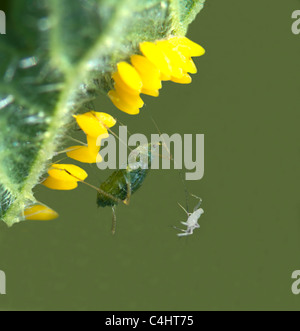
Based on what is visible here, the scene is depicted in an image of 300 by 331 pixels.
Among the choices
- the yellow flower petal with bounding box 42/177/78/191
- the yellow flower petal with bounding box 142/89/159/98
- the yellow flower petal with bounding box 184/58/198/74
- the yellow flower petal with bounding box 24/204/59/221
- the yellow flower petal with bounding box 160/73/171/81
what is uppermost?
the yellow flower petal with bounding box 184/58/198/74

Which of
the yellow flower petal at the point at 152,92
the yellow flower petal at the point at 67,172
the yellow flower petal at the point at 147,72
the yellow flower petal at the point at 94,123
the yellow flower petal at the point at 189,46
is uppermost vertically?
the yellow flower petal at the point at 189,46

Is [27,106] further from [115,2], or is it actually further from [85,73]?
[115,2]

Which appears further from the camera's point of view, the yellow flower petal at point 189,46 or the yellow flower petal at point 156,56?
the yellow flower petal at point 189,46

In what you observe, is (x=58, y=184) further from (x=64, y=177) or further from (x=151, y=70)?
(x=151, y=70)

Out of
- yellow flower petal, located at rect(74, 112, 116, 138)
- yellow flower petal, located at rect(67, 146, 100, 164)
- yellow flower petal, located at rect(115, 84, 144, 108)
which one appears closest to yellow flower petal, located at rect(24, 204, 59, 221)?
yellow flower petal, located at rect(67, 146, 100, 164)

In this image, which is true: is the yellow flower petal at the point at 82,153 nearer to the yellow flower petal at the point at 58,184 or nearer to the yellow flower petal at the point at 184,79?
the yellow flower petal at the point at 58,184

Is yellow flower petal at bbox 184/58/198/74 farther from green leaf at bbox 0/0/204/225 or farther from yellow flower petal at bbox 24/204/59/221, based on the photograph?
yellow flower petal at bbox 24/204/59/221

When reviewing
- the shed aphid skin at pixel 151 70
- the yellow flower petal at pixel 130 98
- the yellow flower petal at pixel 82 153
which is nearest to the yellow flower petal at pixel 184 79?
the shed aphid skin at pixel 151 70
